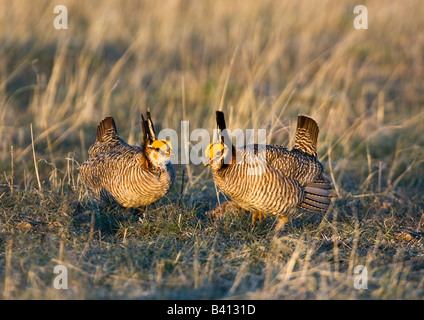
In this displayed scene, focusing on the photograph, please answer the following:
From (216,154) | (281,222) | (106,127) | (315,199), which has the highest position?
(106,127)

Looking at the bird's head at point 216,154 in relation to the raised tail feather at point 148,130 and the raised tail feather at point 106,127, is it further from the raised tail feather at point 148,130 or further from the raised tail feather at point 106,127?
the raised tail feather at point 106,127

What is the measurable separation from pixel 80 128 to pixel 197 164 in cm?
183

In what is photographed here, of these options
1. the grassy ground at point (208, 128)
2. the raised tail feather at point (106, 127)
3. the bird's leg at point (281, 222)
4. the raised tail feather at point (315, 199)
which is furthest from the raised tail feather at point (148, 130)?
the raised tail feather at point (315, 199)

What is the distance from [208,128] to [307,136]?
2.17 meters

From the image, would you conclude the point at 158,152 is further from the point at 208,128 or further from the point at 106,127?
the point at 208,128

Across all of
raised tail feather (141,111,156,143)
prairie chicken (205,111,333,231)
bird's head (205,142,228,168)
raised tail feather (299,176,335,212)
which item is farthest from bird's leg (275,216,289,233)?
raised tail feather (141,111,156,143)

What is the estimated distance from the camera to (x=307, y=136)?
5586mm

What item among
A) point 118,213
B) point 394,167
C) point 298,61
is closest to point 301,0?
point 298,61

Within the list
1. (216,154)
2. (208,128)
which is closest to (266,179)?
(216,154)

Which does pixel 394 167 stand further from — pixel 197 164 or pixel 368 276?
pixel 368 276

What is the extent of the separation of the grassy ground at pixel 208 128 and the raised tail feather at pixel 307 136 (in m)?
0.42

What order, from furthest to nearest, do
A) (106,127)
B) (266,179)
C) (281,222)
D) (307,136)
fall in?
(106,127)
(307,136)
(281,222)
(266,179)

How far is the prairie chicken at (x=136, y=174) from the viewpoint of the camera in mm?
4914

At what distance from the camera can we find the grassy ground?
4.04 meters
